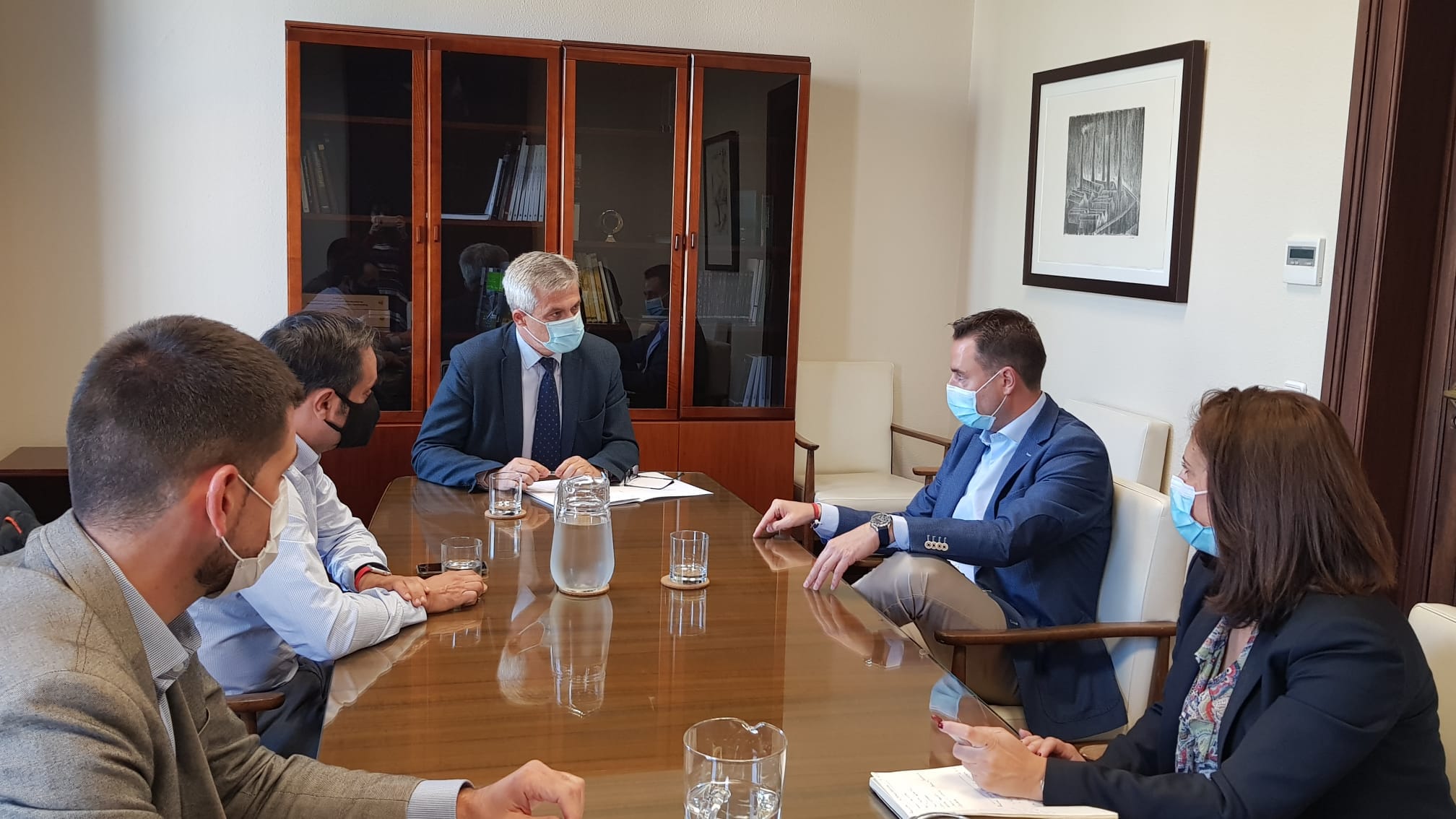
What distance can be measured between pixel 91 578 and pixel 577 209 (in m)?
3.21

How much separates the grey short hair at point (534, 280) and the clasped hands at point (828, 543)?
1060 mm

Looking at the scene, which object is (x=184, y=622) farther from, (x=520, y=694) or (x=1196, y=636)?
(x=1196, y=636)

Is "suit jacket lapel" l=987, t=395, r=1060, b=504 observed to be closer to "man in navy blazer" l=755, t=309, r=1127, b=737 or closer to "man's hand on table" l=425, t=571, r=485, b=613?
"man in navy blazer" l=755, t=309, r=1127, b=737

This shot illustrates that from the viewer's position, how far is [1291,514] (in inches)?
56.9

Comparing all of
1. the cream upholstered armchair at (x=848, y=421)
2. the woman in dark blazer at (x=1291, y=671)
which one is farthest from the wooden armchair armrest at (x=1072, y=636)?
the cream upholstered armchair at (x=848, y=421)

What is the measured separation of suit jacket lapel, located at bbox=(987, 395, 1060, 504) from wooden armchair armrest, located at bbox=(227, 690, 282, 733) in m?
1.52

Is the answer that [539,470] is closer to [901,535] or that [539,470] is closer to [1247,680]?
[901,535]

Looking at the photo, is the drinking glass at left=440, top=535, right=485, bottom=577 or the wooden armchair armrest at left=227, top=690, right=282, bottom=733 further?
the drinking glass at left=440, top=535, right=485, bottom=577

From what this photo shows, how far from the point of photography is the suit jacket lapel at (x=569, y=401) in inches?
128

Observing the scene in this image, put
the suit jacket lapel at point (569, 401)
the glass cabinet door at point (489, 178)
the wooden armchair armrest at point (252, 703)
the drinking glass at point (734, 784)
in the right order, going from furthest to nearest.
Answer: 1. the glass cabinet door at point (489, 178)
2. the suit jacket lapel at point (569, 401)
3. the wooden armchair armrest at point (252, 703)
4. the drinking glass at point (734, 784)

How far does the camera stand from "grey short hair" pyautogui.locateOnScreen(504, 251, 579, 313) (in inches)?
Result: 125

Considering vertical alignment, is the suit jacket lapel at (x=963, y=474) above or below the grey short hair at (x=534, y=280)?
below

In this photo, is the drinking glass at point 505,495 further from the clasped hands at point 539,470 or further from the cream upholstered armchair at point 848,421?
the cream upholstered armchair at point 848,421

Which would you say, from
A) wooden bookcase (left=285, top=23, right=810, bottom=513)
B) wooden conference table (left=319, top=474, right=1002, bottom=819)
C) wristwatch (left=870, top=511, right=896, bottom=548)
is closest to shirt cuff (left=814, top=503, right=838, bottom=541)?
wristwatch (left=870, top=511, right=896, bottom=548)
